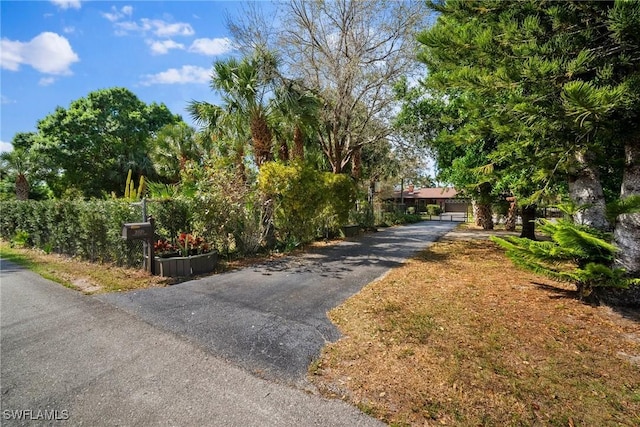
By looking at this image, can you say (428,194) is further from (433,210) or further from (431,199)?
(433,210)

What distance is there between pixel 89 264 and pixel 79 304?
3404 mm

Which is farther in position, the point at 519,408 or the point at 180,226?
the point at 180,226

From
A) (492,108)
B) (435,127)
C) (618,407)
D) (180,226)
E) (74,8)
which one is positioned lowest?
(618,407)

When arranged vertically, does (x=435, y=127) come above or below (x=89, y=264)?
above

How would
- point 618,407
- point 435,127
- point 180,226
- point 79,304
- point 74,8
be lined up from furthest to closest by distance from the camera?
point 435,127 < point 180,226 < point 74,8 < point 79,304 < point 618,407

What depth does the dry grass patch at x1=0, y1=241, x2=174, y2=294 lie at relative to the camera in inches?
217

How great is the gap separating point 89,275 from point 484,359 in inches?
294

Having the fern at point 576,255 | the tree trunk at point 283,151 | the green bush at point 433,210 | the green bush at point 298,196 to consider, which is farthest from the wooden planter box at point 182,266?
the green bush at point 433,210

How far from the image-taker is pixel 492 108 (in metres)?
4.68

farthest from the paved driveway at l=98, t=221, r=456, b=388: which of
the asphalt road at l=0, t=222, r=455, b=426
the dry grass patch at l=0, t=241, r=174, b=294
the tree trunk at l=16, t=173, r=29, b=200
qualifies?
the tree trunk at l=16, t=173, r=29, b=200

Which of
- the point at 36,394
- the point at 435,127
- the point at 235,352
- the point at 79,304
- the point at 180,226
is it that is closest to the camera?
the point at 36,394

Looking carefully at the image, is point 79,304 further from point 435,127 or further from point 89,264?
point 435,127

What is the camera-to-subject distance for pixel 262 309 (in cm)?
442

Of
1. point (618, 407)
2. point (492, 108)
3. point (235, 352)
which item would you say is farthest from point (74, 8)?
point (618, 407)
